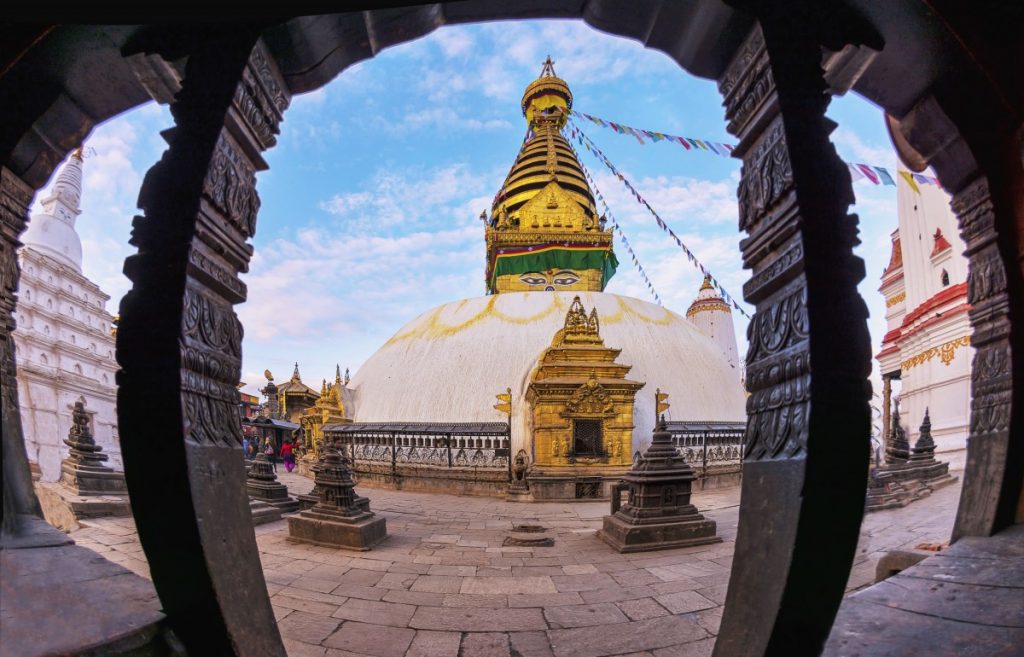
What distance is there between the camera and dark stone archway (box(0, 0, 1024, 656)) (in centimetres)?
141

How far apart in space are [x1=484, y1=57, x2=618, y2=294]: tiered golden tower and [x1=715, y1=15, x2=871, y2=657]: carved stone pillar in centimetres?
2009

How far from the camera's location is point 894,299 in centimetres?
1953

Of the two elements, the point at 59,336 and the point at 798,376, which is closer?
the point at 798,376

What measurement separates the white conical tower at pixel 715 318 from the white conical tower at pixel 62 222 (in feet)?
117

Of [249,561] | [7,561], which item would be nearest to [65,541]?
[7,561]

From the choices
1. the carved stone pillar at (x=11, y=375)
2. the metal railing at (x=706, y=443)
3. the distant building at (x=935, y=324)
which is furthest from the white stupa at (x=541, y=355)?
the carved stone pillar at (x=11, y=375)

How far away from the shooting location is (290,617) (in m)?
3.15

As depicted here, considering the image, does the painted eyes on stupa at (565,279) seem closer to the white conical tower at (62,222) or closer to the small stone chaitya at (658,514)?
the small stone chaitya at (658,514)

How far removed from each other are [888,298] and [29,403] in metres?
32.5

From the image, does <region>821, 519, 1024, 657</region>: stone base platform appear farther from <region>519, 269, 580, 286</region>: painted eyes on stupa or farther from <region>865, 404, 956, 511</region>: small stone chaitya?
<region>519, 269, 580, 286</region>: painted eyes on stupa

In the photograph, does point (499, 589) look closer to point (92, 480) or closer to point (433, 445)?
point (92, 480)

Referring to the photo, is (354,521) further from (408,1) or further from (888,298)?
(888,298)

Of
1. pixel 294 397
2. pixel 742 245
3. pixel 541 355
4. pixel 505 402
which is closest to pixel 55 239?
pixel 294 397

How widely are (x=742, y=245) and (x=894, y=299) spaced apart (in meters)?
23.3
